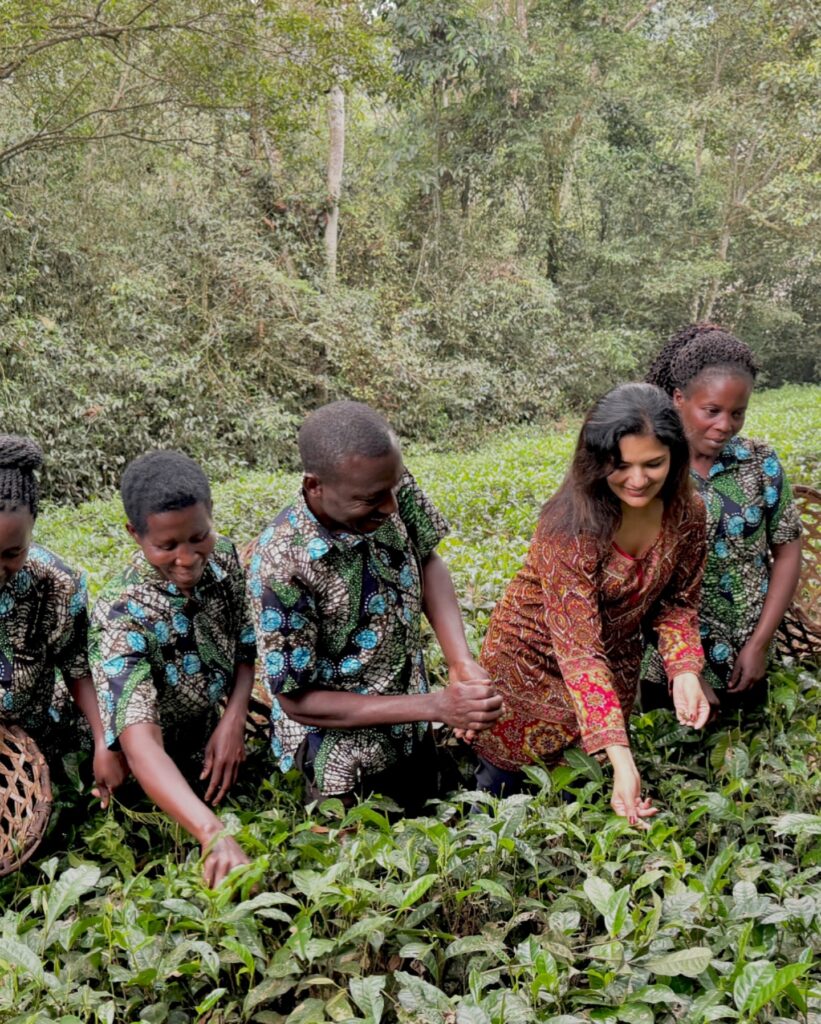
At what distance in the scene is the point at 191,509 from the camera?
2164mm

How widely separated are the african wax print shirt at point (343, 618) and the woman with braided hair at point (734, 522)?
758 mm

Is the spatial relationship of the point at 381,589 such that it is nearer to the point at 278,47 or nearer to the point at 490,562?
the point at 490,562

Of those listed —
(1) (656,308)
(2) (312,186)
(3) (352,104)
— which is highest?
(3) (352,104)

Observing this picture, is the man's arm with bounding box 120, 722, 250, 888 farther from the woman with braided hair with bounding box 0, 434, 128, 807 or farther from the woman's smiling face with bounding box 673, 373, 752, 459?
the woman's smiling face with bounding box 673, 373, 752, 459

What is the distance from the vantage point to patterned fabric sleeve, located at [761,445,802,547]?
2586mm

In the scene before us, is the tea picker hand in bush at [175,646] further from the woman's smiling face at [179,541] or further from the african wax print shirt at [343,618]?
the african wax print shirt at [343,618]

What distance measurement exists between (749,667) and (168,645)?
5.13 ft

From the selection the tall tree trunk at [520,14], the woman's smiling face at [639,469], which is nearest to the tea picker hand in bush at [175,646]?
the woman's smiling face at [639,469]

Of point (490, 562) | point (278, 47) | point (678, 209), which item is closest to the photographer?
point (490, 562)

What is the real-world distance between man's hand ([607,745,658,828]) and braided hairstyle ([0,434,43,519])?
4.87ft

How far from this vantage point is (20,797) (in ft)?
7.16

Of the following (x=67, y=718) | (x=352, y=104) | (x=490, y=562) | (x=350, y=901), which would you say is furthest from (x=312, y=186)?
(x=350, y=901)

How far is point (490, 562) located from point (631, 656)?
5.80ft

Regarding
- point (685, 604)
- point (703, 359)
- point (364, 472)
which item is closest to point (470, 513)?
point (703, 359)
